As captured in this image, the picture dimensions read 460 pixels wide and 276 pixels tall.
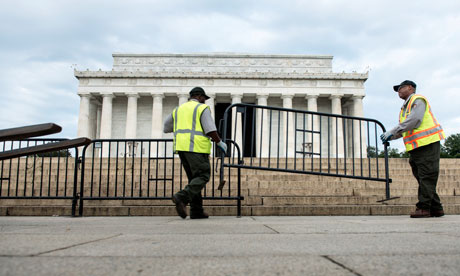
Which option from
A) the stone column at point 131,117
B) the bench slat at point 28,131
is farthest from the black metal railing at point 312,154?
the stone column at point 131,117

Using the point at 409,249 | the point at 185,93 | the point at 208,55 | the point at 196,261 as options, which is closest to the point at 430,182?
the point at 409,249

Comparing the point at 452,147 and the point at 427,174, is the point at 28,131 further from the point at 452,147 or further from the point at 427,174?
the point at 452,147

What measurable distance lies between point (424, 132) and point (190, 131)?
370 cm

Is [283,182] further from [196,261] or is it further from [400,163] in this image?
[196,261]

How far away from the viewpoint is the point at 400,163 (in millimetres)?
12914

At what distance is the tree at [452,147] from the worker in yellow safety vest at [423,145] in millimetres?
67187

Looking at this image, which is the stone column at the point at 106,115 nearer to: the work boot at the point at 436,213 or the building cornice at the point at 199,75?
the building cornice at the point at 199,75

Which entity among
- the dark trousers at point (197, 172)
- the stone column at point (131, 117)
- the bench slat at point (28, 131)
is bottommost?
the dark trousers at point (197, 172)

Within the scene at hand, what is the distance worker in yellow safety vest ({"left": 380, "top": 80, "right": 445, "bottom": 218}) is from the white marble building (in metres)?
31.5

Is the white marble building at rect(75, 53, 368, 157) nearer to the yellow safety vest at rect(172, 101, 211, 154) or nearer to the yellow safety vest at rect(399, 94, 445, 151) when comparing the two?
the yellow safety vest at rect(172, 101, 211, 154)

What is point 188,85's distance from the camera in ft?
123

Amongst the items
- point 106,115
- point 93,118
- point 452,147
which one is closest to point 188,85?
point 106,115

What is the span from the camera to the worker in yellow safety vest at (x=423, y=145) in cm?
581

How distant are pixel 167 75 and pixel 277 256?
36.2m
